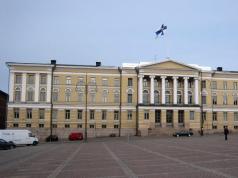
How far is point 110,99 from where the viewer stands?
277ft

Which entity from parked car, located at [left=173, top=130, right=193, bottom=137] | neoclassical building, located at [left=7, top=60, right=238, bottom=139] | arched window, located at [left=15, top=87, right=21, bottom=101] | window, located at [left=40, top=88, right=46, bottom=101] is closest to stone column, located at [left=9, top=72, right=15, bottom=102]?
neoclassical building, located at [left=7, top=60, right=238, bottom=139]

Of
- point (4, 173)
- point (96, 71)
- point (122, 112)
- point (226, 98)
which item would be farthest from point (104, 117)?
point (4, 173)

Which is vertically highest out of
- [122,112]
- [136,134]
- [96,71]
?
[96,71]

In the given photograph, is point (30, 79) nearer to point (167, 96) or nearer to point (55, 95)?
point (55, 95)

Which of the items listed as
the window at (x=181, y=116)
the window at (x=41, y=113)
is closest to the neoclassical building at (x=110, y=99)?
the window at (x=181, y=116)

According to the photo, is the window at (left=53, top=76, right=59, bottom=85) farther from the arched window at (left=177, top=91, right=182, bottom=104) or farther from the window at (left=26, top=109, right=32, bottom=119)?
the arched window at (left=177, top=91, right=182, bottom=104)

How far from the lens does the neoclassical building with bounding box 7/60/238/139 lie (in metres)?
80.4

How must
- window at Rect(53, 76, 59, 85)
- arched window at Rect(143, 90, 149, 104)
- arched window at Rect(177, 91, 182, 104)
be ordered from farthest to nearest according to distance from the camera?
1. arched window at Rect(177, 91, 182, 104)
2. arched window at Rect(143, 90, 149, 104)
3. window at Rect(53, 76, 59, 85)

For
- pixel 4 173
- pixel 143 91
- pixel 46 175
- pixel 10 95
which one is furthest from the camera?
pixel 143 91

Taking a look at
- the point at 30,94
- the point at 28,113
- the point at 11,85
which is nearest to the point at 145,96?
the point at 30,94

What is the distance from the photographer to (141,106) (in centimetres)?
8262

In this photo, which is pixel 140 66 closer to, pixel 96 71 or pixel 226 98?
pixel 96 71

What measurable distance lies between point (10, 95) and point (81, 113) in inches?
651

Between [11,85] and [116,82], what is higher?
[116,82]
